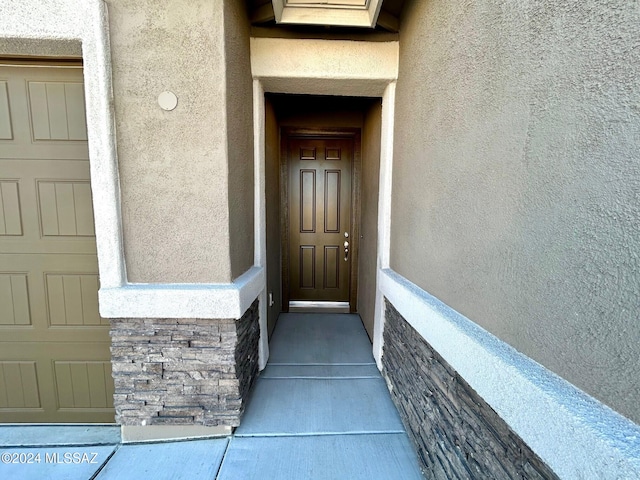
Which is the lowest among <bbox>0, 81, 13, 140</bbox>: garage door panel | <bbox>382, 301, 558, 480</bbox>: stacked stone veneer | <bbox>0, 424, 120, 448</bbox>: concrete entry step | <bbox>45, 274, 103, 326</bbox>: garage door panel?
<bbox>0, 424, 120, 448</bbox>: concrete entry step

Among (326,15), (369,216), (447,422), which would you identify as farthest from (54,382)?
(326,15)

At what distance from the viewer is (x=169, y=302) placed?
1.69 m

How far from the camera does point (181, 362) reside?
5.76 ft

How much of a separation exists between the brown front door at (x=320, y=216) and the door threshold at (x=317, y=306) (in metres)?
0.05

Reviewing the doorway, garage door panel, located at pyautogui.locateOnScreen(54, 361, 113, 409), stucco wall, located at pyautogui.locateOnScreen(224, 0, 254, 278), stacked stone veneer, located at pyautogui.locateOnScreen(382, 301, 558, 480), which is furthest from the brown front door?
garage door panel, located at pyautogui.locateOnScreen(54, 361, 113, 409)

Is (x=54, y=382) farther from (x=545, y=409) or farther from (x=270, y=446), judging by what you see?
(x=545, y=409)

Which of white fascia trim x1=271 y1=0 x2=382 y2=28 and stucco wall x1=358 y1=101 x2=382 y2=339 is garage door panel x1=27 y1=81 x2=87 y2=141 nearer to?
white fascia trim x1=271 y1=0 x2=382 y2=28

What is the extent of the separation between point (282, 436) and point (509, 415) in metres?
1.47

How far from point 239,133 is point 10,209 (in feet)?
5.46

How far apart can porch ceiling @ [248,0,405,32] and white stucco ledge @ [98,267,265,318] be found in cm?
199

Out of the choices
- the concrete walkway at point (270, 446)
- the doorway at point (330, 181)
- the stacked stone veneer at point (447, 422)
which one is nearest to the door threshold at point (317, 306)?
the doorway at point (330, 181)

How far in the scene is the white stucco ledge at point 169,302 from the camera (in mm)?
1678

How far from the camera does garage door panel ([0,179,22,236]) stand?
6.28ft

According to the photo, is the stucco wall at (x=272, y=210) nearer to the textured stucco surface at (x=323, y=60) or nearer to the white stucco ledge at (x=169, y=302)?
the textured stucco surface at (x=323, y=60)
